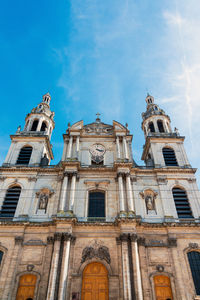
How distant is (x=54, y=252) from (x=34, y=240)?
2158mm

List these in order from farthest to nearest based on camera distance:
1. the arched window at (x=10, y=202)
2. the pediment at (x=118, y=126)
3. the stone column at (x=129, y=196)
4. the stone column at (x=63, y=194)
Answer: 1. the pediment at (x=118, y=126)
2. the arched window at (x=10, y=202)
3. the stone column at (x=63, y=194)
4. the stone column at (x=129, y=196)

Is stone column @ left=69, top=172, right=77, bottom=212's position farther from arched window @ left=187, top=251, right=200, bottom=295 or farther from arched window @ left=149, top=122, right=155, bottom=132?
arched window @ left=149, top=122, right=155, bottom=132

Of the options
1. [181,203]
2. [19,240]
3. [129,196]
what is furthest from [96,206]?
[181,203]

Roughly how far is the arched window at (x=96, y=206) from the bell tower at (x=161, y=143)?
6105 millimetres

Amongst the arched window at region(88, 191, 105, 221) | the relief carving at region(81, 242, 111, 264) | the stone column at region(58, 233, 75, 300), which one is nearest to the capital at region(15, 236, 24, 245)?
the stone column at region(58, 233, 75, 300)

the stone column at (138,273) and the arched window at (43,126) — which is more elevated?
the arched window at (43,126)

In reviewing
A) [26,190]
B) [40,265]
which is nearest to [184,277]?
[40,265]

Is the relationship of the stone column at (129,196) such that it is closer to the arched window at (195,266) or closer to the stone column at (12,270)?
the arched window at (195,266)

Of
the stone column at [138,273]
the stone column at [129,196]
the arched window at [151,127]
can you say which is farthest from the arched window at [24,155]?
the arched window at [151,127]

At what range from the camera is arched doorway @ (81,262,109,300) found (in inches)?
636

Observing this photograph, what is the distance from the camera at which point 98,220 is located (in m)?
19.6

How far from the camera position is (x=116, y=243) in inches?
710

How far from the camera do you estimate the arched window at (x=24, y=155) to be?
78.5 ft

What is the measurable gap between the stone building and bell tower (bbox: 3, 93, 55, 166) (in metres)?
0.11
